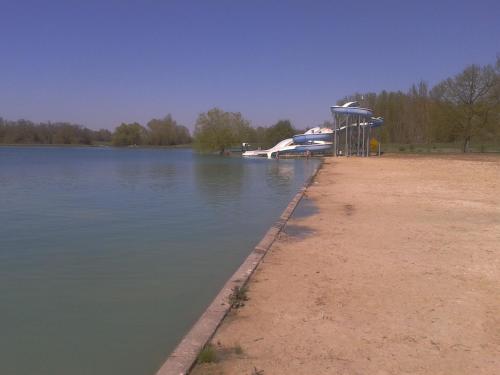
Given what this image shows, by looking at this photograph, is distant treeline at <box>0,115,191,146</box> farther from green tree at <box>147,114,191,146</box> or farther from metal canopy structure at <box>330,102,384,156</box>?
metal canopy structure at <box>330,102,384,156</box>

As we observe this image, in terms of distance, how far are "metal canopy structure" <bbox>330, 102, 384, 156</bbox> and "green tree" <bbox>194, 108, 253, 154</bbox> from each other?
2626cm

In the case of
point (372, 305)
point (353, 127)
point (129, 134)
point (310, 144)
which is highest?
point (129, 134)

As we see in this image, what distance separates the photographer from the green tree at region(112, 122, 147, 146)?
12494 centimetres

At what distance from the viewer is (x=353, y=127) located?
54.7m

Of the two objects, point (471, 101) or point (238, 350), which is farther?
point (471, 101)

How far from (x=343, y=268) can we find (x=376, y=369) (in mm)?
2719

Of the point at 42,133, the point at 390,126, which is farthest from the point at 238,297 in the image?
the point at 42,133

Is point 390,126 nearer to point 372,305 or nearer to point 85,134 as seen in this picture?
point 372,305

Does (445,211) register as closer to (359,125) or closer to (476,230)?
(476,230)

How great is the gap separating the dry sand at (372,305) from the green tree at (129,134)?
12159 centimetres

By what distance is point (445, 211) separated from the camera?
433 inches

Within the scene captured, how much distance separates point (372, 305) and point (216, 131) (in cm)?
7689

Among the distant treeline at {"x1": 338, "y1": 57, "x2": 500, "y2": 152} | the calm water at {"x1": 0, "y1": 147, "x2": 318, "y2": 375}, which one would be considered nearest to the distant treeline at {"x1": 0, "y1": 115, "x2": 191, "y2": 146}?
the distant treeline at {"x1": 338, "y1": 57, "x2": 500, "y2": 152}

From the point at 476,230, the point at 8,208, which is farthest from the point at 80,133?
the point at 476,230
